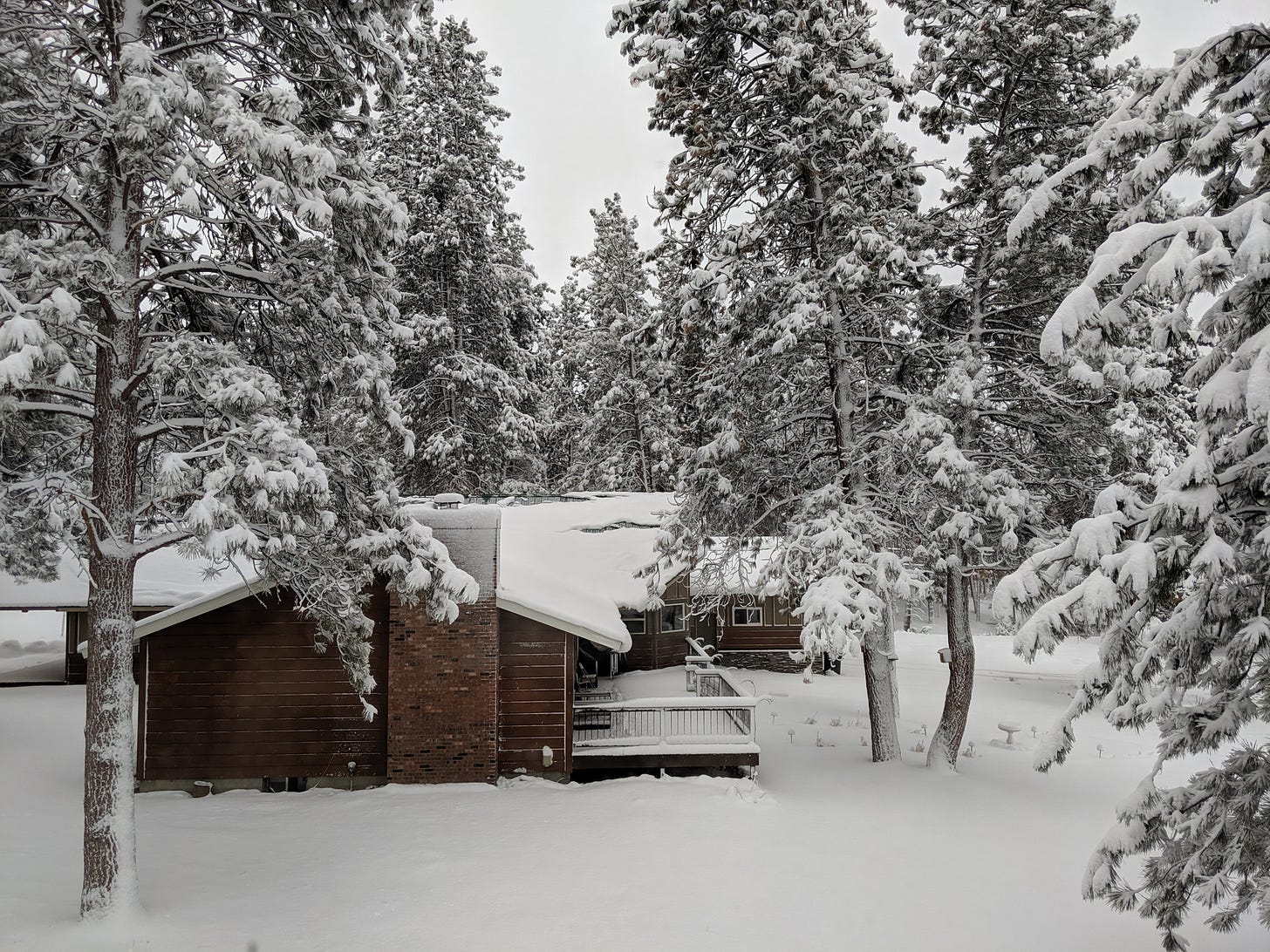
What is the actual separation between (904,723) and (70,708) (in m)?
20.9

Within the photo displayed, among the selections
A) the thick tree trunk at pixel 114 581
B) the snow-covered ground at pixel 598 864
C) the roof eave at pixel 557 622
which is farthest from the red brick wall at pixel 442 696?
the thick tree trunk at pixel 114 581

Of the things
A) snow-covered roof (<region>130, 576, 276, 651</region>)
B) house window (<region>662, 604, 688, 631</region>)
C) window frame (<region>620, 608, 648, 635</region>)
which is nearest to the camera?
snow-covered roof (<region>130, 576, 276, 651</region>)

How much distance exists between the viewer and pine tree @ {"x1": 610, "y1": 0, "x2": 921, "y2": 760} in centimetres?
1314

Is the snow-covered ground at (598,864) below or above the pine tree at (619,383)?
below

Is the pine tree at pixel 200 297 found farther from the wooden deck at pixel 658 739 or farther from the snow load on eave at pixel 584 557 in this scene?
the wooden deck at pixel 658 739

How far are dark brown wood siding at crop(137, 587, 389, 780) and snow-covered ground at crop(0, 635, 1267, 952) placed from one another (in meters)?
0.61

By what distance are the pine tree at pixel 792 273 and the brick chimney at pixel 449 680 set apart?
3946 millimetres

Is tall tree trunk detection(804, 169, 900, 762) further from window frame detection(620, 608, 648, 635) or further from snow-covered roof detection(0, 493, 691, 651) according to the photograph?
window frame detection(620, 608, 648, 635)

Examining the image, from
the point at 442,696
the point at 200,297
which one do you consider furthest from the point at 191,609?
the point at 200,297

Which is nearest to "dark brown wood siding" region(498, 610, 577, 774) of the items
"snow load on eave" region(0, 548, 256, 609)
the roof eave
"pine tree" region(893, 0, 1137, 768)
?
the roof eave

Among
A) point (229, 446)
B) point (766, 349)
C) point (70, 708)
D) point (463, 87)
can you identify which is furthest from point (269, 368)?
point (463, 87)

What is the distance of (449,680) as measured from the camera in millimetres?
13164

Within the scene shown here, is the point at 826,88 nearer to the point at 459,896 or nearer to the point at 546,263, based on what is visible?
the point at 459,896

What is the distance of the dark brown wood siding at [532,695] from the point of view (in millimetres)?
13578
